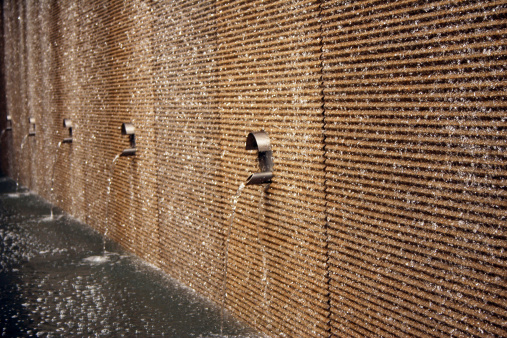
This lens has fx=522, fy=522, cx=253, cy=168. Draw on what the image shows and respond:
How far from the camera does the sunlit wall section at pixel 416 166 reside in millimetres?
1900

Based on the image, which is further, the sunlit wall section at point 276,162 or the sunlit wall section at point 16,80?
the sunlit wall section at point 16,80

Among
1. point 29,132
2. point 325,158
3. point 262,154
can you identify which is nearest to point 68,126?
point 29,132

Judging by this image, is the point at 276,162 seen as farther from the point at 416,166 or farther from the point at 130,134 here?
the point at 130,134

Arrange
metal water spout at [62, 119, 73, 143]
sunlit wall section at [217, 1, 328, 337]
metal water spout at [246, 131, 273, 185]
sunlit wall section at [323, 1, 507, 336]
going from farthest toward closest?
metal water spout at [62, 119, 73, 143], metal water spout at [246, 131, 273, 185], sunlit wall section at [217, 1, 328, 337], sunlit wall section at [323, 1, 507, 336]

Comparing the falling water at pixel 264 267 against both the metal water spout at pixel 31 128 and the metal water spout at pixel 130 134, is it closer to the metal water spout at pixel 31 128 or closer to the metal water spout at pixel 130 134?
the metal water spout at pixel 130 134

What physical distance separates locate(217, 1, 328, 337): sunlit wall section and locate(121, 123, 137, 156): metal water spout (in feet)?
5.77

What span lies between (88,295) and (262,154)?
6.55ft

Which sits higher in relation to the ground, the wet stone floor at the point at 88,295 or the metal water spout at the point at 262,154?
the metal water spout at the point at 262,154

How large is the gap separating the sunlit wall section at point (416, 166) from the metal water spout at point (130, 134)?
2958 millimetres

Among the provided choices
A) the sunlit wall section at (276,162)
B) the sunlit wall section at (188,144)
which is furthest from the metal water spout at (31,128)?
the sunlit wall section at (276,162)

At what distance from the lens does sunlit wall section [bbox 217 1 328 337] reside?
2.81m

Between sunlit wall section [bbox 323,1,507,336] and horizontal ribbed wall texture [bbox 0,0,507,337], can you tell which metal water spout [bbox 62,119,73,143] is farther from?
sunlit wall section [bbox 323,1,507,336]

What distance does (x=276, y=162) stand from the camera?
124 inches

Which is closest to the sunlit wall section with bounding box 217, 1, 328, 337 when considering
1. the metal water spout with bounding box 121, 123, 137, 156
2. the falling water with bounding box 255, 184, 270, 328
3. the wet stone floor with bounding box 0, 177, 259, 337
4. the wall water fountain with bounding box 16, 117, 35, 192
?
the falling water with bounding box 255, 184, 270, 328
